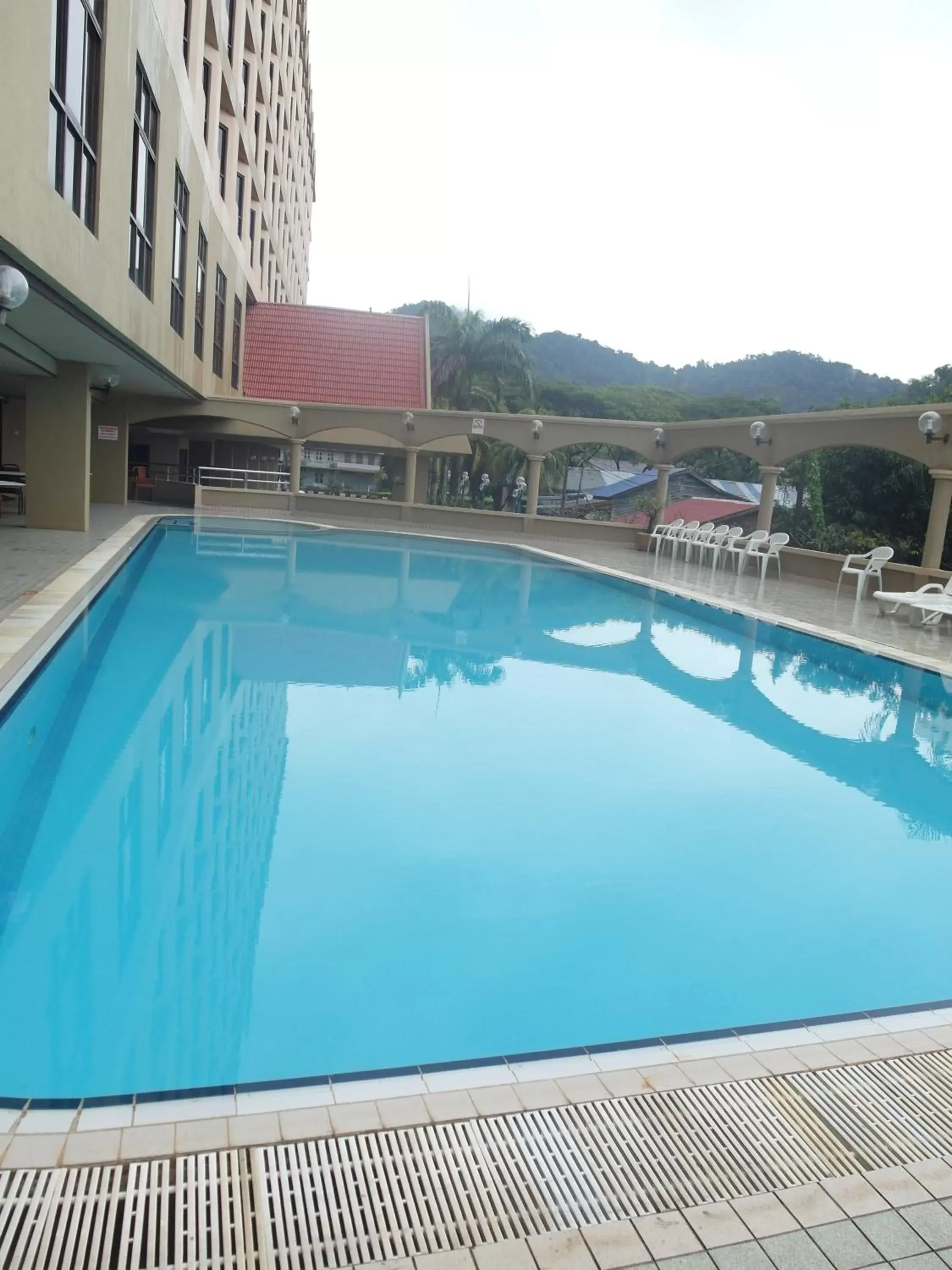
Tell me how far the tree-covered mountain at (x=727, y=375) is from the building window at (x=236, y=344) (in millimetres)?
28361

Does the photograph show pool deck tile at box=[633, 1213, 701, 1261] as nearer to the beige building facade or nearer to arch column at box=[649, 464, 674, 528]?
the beige building facade

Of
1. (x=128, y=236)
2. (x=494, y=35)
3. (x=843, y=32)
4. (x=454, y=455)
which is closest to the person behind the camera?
(x=128, y=236)

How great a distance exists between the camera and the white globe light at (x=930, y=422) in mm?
13547

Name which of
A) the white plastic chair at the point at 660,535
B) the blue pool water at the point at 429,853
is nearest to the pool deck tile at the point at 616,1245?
the blue pool water at the point at 429,853

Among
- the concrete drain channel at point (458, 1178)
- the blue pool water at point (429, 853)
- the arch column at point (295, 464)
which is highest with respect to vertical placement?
the arch column at point (295, 464)

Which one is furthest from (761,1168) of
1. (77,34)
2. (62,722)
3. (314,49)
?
(314,49)

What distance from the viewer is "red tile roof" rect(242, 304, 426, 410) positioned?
27.8 metres

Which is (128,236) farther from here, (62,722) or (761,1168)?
(761,1168)

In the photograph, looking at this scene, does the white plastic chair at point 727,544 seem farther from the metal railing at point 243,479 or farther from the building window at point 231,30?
the building window at point 231,30

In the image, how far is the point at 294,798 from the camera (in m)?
5.18

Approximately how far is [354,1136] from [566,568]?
1603 cm

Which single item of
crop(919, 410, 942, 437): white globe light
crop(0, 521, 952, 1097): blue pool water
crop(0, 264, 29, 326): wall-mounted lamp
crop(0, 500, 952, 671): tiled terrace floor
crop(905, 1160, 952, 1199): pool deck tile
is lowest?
crop(0, 521, 952, 1097): blue pool water

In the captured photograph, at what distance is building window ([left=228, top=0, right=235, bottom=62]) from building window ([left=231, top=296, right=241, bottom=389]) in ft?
19.0

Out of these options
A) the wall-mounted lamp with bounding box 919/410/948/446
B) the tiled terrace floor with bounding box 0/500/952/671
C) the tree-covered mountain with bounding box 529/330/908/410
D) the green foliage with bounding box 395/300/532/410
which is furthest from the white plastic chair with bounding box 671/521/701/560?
the tree-covered mountain with bounding box 529/330/908/410
